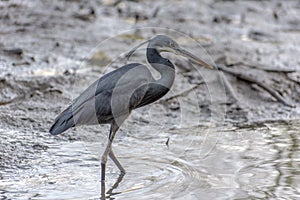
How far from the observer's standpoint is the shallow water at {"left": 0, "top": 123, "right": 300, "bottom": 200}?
505 cm

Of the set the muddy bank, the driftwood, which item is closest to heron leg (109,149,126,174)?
the muddy bank

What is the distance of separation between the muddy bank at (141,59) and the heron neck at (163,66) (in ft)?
3.84

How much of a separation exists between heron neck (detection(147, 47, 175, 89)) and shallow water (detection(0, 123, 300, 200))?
2.16 feet

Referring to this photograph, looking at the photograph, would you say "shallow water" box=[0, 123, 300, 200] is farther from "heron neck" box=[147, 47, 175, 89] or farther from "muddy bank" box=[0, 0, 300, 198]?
"heron neck" box=[147, 47, 175, 89]

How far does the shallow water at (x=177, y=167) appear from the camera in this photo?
5051 millimetres

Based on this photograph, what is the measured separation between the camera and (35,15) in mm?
10836

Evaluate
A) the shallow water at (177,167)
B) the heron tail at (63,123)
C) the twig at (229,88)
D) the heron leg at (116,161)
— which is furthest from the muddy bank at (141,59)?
the heron leg at (116,161)

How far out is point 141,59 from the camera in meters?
8.85

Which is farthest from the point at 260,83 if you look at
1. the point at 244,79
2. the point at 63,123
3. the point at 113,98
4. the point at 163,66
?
the point at 63,123

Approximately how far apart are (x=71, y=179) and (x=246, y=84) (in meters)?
3.17

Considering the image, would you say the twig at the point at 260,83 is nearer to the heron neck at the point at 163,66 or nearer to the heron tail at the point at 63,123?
the heron neck at the point at 163,66

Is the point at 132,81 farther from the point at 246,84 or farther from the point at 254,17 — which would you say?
the point at 254,17

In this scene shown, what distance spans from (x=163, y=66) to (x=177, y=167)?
0.79 metres

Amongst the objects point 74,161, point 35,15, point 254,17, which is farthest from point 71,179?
point 254,17
